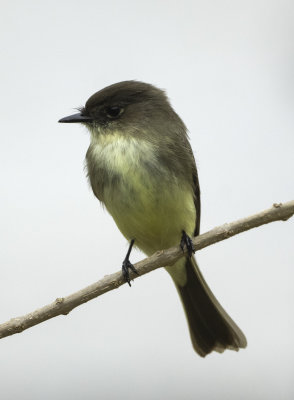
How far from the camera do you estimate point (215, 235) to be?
9.85ft

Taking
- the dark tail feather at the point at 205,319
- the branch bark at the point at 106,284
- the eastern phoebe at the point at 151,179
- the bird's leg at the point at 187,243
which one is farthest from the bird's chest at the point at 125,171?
the dark tail feather at the point at 205,319

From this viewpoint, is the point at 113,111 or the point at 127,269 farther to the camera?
the point at 113,111

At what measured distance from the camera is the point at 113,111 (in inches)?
151

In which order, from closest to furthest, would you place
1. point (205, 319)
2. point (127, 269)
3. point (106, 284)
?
point (106, 284), point (127, 269), point (205, 319)

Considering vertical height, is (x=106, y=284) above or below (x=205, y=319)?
above

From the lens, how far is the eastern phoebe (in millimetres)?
3498

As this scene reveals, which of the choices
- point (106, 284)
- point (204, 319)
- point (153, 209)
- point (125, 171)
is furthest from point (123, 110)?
point (204, 319)

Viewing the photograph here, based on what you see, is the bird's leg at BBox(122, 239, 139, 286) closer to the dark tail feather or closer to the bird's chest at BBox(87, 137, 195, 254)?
the bird's chest at BBox(87, 137, 195, 254)

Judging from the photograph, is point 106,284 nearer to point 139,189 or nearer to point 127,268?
point 127,268

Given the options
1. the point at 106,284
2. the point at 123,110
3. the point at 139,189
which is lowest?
the point at 106,284

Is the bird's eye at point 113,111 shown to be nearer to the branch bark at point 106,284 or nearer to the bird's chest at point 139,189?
the bird's chest at point 139,189

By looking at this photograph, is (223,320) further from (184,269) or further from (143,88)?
(143,88)

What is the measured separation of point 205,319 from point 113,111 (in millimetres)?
1430

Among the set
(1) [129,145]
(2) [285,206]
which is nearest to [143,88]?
(1) [129,145]
